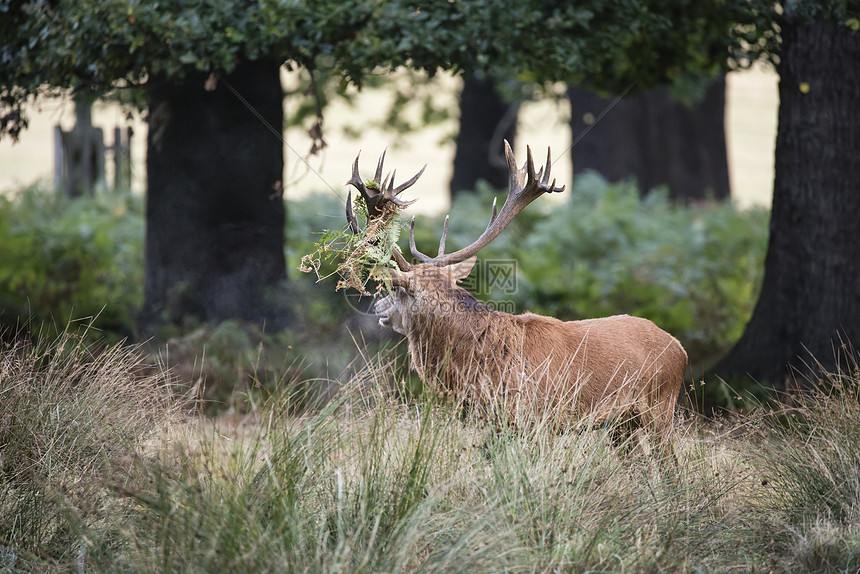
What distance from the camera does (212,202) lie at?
8.49 m

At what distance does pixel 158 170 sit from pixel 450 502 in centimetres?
559

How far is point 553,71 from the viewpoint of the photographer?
26.9 ft

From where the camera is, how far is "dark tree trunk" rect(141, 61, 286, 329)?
838 centimetres

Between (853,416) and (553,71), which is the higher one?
(553,71)

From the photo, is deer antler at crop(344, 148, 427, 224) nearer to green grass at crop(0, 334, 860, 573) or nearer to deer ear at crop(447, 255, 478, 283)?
deer ear at crop(447, 255, 478, 283)

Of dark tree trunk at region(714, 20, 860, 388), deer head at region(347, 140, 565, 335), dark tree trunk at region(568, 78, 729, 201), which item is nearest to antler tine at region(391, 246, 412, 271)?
deer head at region(347, 140, 565, 335)

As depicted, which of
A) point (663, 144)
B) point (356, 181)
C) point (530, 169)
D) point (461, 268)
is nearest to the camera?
point (356, 181)

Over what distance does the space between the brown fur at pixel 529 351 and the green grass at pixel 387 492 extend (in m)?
Result: 0.40

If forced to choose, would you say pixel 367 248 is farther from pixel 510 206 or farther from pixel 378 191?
pixel 510 206

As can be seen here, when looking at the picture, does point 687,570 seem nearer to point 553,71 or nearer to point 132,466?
point 132,466

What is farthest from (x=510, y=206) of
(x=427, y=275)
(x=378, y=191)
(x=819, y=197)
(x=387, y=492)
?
(x=819, y=197)

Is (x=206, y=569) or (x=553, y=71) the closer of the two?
(x=206, y=569)

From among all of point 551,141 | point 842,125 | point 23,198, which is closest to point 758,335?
point 842,125

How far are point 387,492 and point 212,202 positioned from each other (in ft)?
16.9
